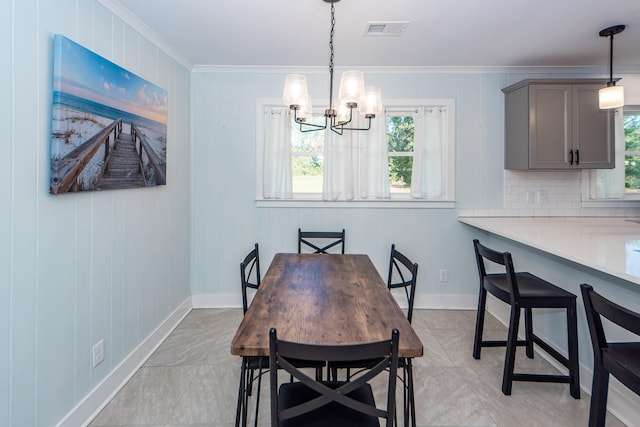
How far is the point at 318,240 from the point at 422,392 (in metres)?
1.81

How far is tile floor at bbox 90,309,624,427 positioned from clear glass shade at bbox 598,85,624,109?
202cm

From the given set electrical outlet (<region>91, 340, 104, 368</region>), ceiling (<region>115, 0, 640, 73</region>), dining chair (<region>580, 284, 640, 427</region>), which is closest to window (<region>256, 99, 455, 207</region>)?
ceiling (<region>115, 0, 640, 73</region>)

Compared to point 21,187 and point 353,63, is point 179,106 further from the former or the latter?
point 21,187

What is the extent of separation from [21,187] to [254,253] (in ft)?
4.37

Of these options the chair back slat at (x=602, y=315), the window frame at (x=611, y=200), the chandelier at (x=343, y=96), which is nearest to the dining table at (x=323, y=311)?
the chair back slat at (x=602, y=315)

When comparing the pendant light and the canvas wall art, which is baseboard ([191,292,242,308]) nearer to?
the canvas wall art

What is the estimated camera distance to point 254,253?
244cm

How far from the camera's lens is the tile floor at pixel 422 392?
1948 mm

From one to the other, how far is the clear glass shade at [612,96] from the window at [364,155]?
1.24m

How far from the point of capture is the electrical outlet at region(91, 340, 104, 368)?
2.01 meters

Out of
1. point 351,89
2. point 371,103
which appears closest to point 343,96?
point 351,89

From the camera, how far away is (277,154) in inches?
137

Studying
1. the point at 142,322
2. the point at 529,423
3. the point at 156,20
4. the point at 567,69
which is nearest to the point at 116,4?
the point at 156,20

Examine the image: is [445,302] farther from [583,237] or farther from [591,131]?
[591,131]
